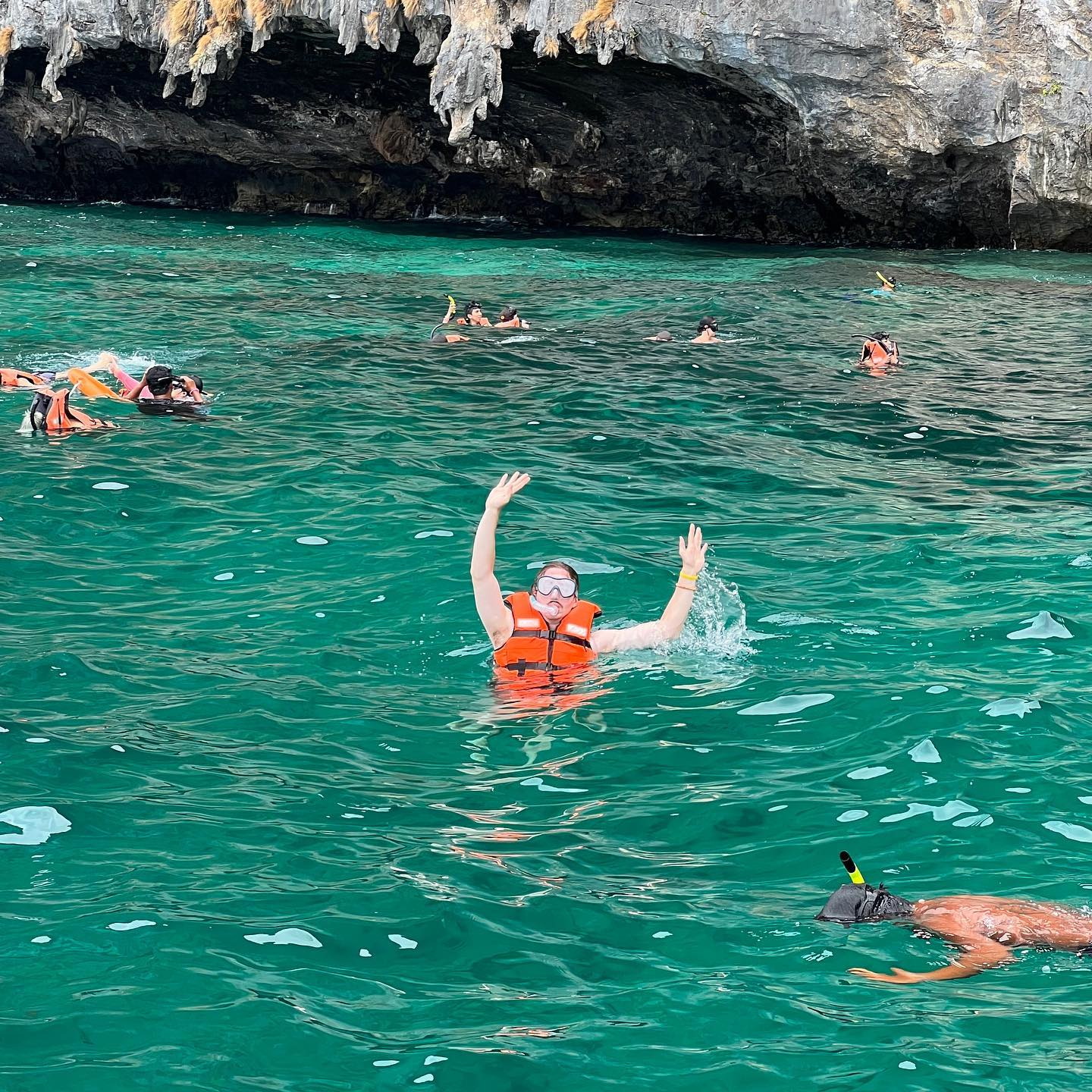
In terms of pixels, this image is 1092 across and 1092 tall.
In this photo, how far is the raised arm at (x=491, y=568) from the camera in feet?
27.3

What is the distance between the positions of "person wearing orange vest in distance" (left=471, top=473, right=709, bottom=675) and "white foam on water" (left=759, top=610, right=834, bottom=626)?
1.36 m

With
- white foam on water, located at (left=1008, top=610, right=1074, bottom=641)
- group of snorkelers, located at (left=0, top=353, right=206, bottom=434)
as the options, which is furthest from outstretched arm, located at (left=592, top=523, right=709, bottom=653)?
group of snorkelers, located at (left=0, top=353, right=206, bottom=434)

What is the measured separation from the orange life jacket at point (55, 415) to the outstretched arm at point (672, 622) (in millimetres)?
8239

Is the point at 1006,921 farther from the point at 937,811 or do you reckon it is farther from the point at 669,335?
the point at 669,335

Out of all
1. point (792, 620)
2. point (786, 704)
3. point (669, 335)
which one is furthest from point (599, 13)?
point (786, 704)

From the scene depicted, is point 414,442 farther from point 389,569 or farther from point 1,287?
point 1,287

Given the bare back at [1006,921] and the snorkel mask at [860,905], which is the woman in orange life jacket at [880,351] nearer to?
the bare back at [1006,921]

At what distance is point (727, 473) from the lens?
46.8 ft

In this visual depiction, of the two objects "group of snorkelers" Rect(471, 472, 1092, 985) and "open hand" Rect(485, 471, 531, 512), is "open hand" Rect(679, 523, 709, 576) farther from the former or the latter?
"open hand" Rect(485, 471, 531, 512)

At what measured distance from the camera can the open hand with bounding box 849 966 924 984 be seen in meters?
5.67

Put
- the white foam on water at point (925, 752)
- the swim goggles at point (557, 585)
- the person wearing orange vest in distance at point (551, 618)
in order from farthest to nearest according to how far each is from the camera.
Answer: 1. the swim goggles at point (557, 585)
2. the person wearing orange vest in distance at point (551, 618)
3. the white foam on water at point (925, 752)

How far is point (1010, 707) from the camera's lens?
333 inches

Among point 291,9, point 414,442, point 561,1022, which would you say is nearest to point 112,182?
point 291,9

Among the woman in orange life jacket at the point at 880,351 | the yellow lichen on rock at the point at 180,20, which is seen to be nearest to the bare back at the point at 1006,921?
the woman in orange life jacket at the point at 880,351
